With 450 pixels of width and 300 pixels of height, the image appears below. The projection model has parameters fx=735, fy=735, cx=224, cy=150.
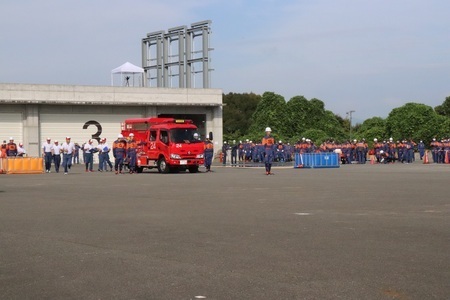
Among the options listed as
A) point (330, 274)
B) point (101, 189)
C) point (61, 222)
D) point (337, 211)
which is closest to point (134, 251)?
point (330, 274)

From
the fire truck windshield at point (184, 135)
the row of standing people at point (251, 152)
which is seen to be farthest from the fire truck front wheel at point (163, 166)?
the row of standing people at point (251, 152)

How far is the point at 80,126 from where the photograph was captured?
192ft

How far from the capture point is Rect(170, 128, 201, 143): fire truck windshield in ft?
115

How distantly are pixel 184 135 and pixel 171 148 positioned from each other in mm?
1038

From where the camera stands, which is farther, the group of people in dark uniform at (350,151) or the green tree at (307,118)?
the green tree at (307,118)

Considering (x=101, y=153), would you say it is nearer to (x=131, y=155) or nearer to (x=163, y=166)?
(x=131, y=155)

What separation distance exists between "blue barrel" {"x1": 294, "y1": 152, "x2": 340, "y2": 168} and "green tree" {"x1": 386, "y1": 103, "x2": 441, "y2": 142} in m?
32.3

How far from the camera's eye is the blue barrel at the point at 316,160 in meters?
41.5

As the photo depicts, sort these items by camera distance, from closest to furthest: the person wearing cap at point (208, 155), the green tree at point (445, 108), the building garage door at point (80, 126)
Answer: the person wearing cap at point (208, 155) → the building garage door at point (80, 126) → the green tree at point (445, 108)

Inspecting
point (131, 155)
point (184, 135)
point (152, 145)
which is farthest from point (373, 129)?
point (131, 155)

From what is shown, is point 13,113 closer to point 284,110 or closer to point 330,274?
point 284,110

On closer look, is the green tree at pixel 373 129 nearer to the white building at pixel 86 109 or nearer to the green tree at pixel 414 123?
the green tree at pixel 414 123

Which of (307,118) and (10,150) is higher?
(307,118)

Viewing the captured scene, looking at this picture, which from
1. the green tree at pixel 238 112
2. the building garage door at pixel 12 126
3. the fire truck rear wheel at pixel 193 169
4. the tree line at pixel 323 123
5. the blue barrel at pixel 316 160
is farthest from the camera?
the green tree at pixel 238 112
